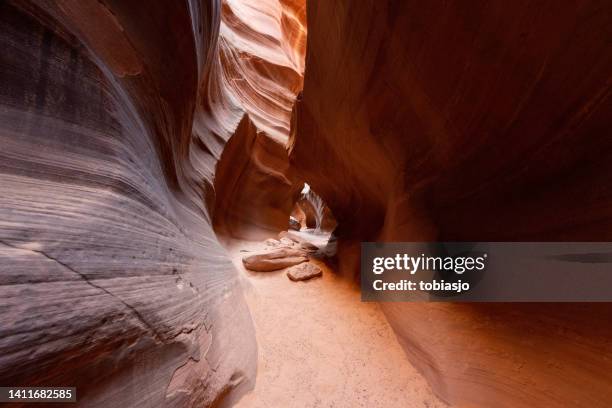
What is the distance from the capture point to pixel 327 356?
2369 mm

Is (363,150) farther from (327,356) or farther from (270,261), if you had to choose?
(270,261)

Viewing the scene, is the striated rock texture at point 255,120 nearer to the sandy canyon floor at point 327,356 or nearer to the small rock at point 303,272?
the small rock at point 303,272

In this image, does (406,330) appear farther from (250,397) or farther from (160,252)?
(160,252)

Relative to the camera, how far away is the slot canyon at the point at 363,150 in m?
0.96

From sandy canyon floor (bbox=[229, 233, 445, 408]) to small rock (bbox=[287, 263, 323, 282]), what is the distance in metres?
0.40

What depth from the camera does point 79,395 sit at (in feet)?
2.90

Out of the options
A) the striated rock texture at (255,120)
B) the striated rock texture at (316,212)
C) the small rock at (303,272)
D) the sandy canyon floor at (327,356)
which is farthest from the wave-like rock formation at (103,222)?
the striated rock texture at (316,212)

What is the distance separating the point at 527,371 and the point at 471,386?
0.43m

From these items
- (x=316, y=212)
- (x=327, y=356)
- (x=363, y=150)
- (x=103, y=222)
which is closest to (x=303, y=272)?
(x=327, y=356)

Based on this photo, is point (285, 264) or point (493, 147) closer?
point (493, 147)

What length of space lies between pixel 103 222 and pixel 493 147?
8.91ft

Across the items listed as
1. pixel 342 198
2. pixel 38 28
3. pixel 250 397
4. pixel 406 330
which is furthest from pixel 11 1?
pixel 342 198

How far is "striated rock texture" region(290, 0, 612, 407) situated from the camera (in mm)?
1373

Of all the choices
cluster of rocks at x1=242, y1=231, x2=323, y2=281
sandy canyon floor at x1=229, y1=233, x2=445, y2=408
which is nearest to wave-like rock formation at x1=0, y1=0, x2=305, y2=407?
sandy canyon floor at x1=229, y1=233, x2=445, y2=408
